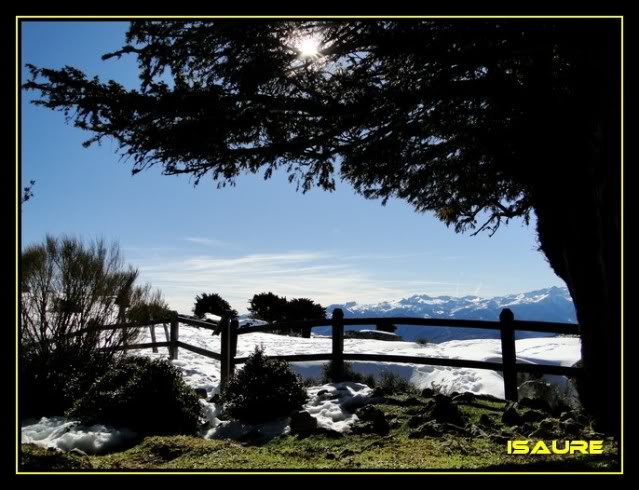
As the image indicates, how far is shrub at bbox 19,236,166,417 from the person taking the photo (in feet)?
30.5

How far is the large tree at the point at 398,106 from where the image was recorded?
556 centimetres

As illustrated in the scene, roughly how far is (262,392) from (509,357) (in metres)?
4.12

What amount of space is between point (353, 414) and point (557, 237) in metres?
3.92

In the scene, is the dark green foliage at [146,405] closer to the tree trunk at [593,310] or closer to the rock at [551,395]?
the rock at [551,395]

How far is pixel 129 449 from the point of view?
6.84 m

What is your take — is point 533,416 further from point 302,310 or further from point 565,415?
point 302,310

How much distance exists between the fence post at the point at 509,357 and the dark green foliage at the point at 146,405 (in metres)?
5.07

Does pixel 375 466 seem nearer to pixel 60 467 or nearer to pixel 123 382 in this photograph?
pixel 60 467

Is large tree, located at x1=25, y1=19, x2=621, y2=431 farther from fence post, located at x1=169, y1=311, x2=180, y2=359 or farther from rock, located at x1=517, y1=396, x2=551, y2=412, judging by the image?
fence post, located at x1=169, y1=311, x2=180, y2=359

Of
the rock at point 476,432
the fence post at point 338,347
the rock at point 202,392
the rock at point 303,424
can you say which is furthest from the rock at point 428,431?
the rock at point 202,392

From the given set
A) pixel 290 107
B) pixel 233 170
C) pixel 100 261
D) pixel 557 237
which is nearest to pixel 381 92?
pixel 290 107

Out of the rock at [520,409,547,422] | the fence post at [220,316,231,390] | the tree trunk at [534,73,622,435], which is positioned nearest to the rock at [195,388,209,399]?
the fence post at [220,316,231,390]

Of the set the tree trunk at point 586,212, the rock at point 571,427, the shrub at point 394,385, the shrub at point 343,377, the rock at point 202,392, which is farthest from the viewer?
the shrub at point 343,377

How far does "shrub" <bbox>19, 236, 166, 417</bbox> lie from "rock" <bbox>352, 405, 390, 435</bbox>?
5.08 metres
